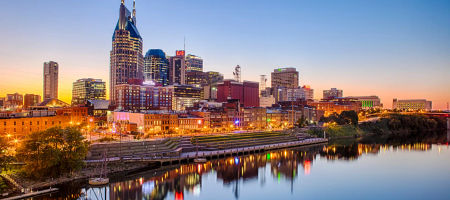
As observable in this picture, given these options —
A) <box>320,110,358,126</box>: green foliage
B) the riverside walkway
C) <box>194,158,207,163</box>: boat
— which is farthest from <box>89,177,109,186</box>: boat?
<box>320,110,358,126</box>: green foliage

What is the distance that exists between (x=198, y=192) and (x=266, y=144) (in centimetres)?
4716

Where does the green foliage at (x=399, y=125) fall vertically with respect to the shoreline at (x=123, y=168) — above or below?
above

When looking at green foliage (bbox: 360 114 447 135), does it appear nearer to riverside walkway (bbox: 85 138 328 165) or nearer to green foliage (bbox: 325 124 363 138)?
green foliage (bbox: 325 124 363 138)

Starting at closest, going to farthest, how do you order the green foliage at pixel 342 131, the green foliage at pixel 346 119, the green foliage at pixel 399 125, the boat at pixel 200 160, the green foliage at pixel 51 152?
the green foliage at pixel 51 152
the boat at pixel 200 160
the green foliage at pixel 342 131
the green foliage at pixel 346 119
the green foliage at pixel 399 125

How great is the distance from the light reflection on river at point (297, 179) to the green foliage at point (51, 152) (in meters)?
5.95

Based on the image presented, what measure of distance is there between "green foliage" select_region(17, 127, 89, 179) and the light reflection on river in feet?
19.5

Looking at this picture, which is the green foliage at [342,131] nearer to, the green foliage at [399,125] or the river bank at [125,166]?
the green foliage at [399,125]

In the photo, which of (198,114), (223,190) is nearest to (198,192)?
(223,190)

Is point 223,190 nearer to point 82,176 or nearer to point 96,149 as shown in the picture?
point 82,176

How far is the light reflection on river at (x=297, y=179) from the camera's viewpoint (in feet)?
170

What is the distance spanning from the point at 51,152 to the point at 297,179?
4389cm

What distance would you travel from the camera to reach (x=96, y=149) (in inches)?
2584

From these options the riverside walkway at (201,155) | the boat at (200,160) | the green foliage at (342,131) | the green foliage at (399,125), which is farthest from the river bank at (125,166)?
the green foliage at (399,125)

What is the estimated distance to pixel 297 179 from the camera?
6238 centimetres
